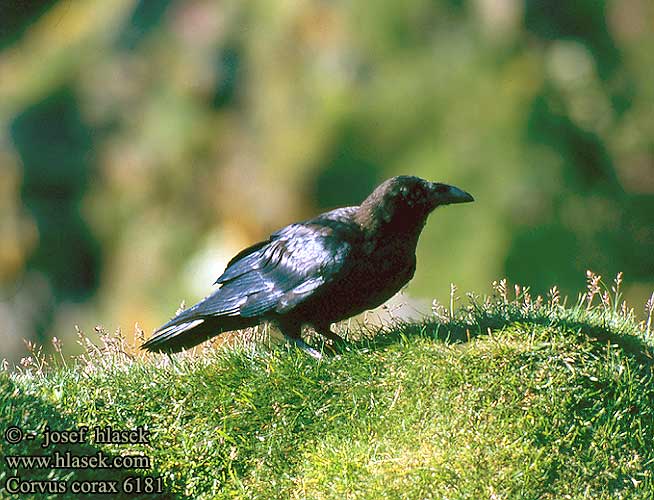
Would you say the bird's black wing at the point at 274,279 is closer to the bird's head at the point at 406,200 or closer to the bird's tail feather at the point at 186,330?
the bird's tail feather at the point at 186,330

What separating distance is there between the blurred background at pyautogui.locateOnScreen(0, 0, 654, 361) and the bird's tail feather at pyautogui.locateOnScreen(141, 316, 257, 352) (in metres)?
3.74

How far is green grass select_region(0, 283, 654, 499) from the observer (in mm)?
5027

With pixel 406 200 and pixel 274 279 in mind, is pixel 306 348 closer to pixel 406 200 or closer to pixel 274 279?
pixel 274 279

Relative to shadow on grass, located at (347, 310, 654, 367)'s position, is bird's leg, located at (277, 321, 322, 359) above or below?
above

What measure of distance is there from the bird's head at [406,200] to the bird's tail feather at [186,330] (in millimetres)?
1136

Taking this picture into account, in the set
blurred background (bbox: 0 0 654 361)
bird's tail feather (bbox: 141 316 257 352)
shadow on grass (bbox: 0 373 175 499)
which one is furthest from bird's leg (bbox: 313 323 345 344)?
blurred background (bbox: 0 0 654 361)

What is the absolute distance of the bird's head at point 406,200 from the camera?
618cm

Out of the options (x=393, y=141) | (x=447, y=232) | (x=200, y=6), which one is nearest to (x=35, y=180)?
(x=200, y=6)

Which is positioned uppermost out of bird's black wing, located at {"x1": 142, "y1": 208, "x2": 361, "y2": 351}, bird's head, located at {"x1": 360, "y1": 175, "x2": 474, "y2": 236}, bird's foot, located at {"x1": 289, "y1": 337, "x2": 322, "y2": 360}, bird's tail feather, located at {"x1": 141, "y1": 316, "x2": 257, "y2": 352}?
bird's head, located at {"x1": 360, "y1": 175, "x2": 474, "y2": 236}

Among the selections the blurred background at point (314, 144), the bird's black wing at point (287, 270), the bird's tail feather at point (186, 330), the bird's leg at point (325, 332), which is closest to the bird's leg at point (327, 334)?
the bird's leg at point (325, 332)

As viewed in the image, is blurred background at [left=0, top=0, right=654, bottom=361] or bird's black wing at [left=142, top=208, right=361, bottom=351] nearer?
bird's black wing at [left=142, top=208, right=361, bottom=351]

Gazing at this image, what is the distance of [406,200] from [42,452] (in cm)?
279

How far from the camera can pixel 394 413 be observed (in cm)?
537

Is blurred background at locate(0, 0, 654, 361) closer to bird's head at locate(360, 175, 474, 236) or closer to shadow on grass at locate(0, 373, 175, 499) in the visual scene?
bird's head at locate(360, 175, 474, 236)
